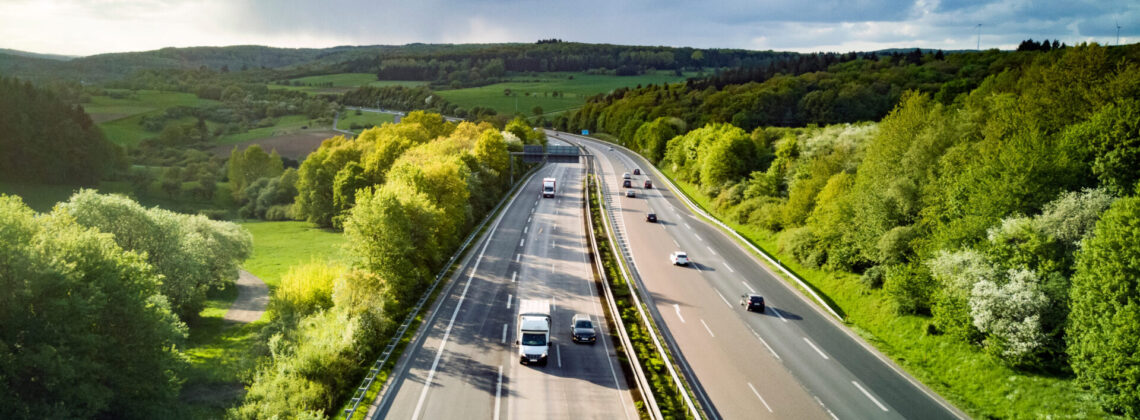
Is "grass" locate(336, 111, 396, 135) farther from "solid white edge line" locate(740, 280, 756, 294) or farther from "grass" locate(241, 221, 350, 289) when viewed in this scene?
"solid white edge line" locate(740, 280, 756, 294)

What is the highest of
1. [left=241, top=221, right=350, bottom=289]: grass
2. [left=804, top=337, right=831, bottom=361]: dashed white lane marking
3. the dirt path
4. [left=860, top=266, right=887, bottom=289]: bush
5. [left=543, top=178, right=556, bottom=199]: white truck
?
[left=543, top=178, right=556, bottom=199]: white truck

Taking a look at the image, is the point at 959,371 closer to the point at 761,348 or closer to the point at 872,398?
the point at 872,398

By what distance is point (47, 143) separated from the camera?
343 feet

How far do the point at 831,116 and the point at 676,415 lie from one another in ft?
428

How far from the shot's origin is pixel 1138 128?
32469 millimetres

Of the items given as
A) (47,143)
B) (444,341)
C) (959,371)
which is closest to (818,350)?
(959,371)

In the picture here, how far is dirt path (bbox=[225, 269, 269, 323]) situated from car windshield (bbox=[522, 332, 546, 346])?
2978 centimetres

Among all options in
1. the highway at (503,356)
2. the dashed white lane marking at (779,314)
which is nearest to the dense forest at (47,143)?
the highway at (503,356)

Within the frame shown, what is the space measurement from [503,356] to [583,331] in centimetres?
519

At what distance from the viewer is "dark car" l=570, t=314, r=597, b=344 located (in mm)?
34969

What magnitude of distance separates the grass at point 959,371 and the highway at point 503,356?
17.6 metres

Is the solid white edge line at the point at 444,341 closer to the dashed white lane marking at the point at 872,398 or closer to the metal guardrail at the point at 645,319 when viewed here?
the metal guardrail at the point at 645,319

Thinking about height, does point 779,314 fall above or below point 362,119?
below

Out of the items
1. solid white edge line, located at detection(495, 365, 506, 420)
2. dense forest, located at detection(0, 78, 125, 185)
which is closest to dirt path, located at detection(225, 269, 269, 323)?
solid white edge line, located at detection(495, 365, 506, 420)
